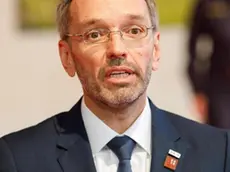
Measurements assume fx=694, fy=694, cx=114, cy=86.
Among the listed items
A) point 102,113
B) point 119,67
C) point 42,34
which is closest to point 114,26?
point 119,67

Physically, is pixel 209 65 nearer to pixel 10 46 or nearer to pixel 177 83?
pixel 177 83

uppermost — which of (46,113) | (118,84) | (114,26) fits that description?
(114,26)

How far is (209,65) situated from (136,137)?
944 mm

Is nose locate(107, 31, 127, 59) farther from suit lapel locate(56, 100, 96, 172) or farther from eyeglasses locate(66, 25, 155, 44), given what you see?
suit lapel locate(56, 100, 96, 172)

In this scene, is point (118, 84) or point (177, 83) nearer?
point (118, 84)

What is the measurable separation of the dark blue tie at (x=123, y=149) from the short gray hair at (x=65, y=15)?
10.5 inches

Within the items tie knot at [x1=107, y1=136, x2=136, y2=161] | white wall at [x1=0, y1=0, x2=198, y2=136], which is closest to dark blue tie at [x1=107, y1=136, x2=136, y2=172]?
tie knot at [x1=107, y1=136, x2=136, y2=161]

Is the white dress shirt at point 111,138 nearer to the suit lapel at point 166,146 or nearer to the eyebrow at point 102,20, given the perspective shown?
the suit lapel at point 166,146

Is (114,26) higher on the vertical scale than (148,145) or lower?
higher

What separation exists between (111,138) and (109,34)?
237 millimetres

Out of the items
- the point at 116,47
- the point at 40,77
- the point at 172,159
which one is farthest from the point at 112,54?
the point at 40,77

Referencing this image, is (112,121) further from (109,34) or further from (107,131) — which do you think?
(109,34)

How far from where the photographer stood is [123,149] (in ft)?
5.03

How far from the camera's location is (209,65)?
96.0 inches
